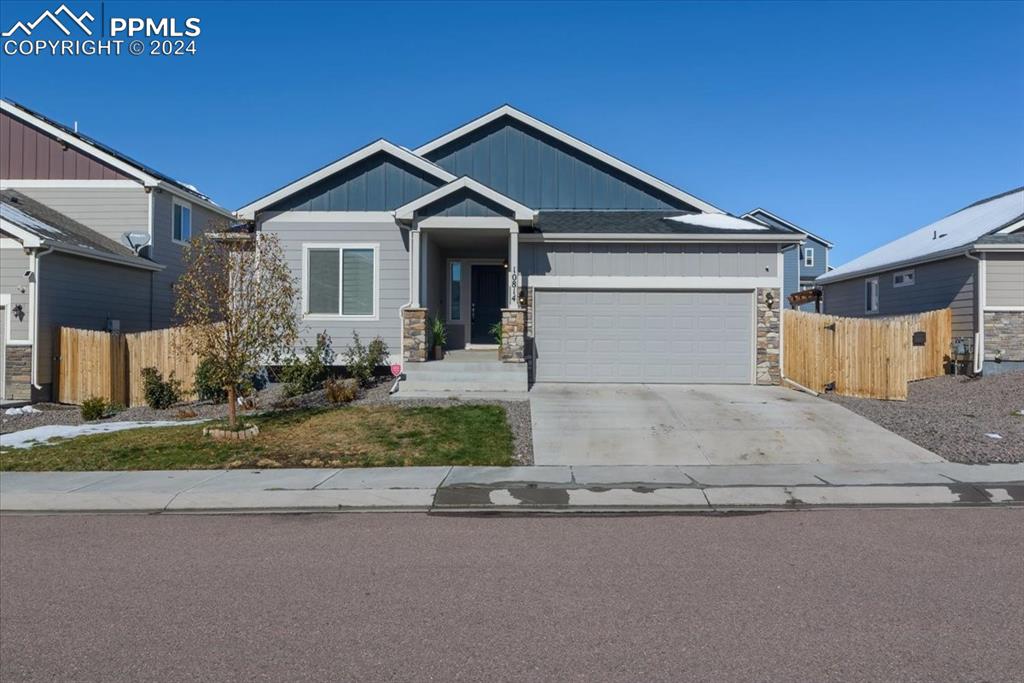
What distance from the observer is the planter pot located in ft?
39.9

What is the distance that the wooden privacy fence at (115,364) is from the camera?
17.3 metres

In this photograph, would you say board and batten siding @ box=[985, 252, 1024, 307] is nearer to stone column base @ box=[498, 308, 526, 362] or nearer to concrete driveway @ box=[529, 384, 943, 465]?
concrete driveway @ box=[529, 384, 943, 465]

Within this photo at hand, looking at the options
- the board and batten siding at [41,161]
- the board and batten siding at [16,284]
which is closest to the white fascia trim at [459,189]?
the board and batten siding at [16,284]

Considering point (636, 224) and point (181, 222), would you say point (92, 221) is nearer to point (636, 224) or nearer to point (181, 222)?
point (181, 222)

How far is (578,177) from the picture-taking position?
20625mm

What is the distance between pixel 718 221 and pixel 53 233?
16541 millimetres

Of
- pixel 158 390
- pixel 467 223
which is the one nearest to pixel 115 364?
pixel 158 390

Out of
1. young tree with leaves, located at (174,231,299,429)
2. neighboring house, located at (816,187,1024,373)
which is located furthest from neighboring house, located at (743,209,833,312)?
young tree with leaves, located at (174,231,299,429)

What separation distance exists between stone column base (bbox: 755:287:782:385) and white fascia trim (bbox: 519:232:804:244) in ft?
4.29

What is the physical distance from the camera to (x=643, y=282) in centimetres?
1747

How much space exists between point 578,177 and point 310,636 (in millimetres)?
17370

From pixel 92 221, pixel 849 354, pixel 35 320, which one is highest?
pixel 92 221

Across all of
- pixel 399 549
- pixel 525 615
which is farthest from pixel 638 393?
pixel 525 615

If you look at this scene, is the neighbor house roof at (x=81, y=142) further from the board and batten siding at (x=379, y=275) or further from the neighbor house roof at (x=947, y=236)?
the neighbor house roof at (x=947, y=236)
